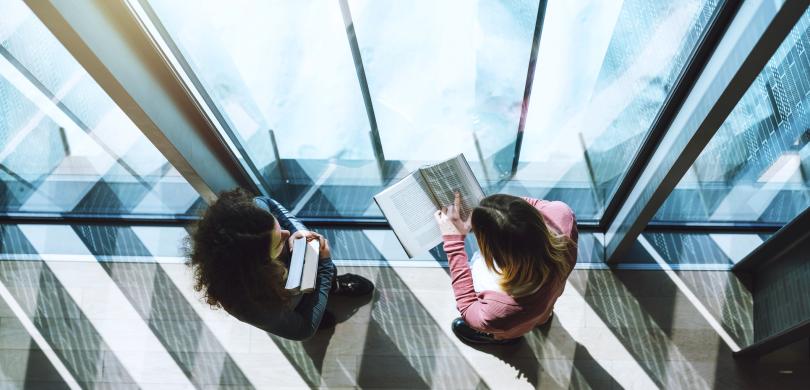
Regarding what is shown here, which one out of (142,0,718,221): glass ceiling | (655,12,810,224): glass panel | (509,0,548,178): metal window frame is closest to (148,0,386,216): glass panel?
(142,0,718,221): glass ceiling

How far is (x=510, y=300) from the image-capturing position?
1.68m

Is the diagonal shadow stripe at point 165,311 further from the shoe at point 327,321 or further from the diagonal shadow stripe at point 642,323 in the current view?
the diagonal shadow stripe at point 642,323

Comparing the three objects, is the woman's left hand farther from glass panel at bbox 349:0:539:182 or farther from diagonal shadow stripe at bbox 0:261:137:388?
diagonal shadow stripe at bbox 0:261:137:388

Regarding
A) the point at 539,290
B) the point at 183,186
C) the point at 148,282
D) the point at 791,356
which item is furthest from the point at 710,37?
the point at 148,282

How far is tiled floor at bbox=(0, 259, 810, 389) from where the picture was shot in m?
2.47

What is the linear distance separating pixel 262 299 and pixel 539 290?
0.78m

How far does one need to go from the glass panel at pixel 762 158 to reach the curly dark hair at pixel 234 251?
1.47m

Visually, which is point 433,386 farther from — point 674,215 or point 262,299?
point 674,215

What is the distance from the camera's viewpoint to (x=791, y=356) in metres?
2.44

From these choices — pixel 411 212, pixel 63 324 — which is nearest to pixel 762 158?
pixel 411 212

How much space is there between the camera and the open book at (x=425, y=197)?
207 centimetres

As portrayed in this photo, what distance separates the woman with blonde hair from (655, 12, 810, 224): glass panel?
69 centimetres

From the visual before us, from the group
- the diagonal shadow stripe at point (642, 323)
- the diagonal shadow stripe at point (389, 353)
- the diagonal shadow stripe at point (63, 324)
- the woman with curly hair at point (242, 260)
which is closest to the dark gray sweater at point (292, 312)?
the woman with curly hair at point (242, 260)

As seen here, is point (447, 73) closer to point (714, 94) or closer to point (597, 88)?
point (597, 88)
